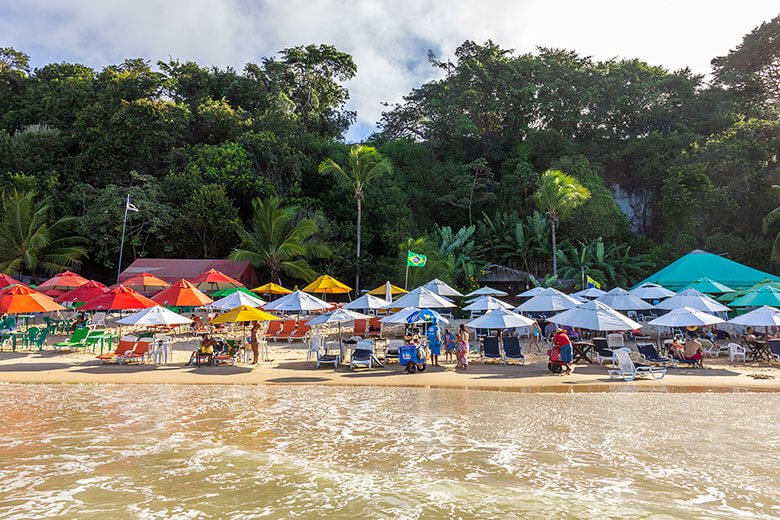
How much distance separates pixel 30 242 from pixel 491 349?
28043 mm

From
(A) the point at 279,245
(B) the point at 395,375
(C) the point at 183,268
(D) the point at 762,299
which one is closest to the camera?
(B) the point at 395,375

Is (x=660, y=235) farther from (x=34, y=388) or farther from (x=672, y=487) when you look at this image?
(x=34, y=388)

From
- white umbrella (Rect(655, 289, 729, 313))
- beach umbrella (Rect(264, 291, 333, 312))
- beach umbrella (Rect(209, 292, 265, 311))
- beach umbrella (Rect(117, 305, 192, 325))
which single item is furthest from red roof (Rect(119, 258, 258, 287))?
white umbrella (Rect(655, 289, 729, 313))

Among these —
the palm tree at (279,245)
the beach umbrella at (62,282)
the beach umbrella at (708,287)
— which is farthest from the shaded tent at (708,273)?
the beach umbrella at (62,282)

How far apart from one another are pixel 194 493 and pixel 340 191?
29.7 meters

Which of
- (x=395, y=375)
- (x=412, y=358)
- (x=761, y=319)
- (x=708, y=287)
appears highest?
(x=708, y=287)

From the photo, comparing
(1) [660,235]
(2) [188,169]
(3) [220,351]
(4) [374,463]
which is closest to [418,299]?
(3) [220,351]

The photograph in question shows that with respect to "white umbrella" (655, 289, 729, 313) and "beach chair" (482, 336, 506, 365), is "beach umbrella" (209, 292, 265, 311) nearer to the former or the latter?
"beach chair" (482, 336, 506, 365)

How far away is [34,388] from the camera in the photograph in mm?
11711

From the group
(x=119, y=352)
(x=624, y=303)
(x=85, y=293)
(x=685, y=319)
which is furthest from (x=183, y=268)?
(x=685, y=319)

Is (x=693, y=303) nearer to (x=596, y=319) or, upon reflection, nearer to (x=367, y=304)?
(x=596, y=319)

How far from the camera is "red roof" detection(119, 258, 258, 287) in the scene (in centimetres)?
2706

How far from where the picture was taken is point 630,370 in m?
12.6

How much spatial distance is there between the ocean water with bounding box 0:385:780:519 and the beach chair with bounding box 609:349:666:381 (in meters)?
1.55
